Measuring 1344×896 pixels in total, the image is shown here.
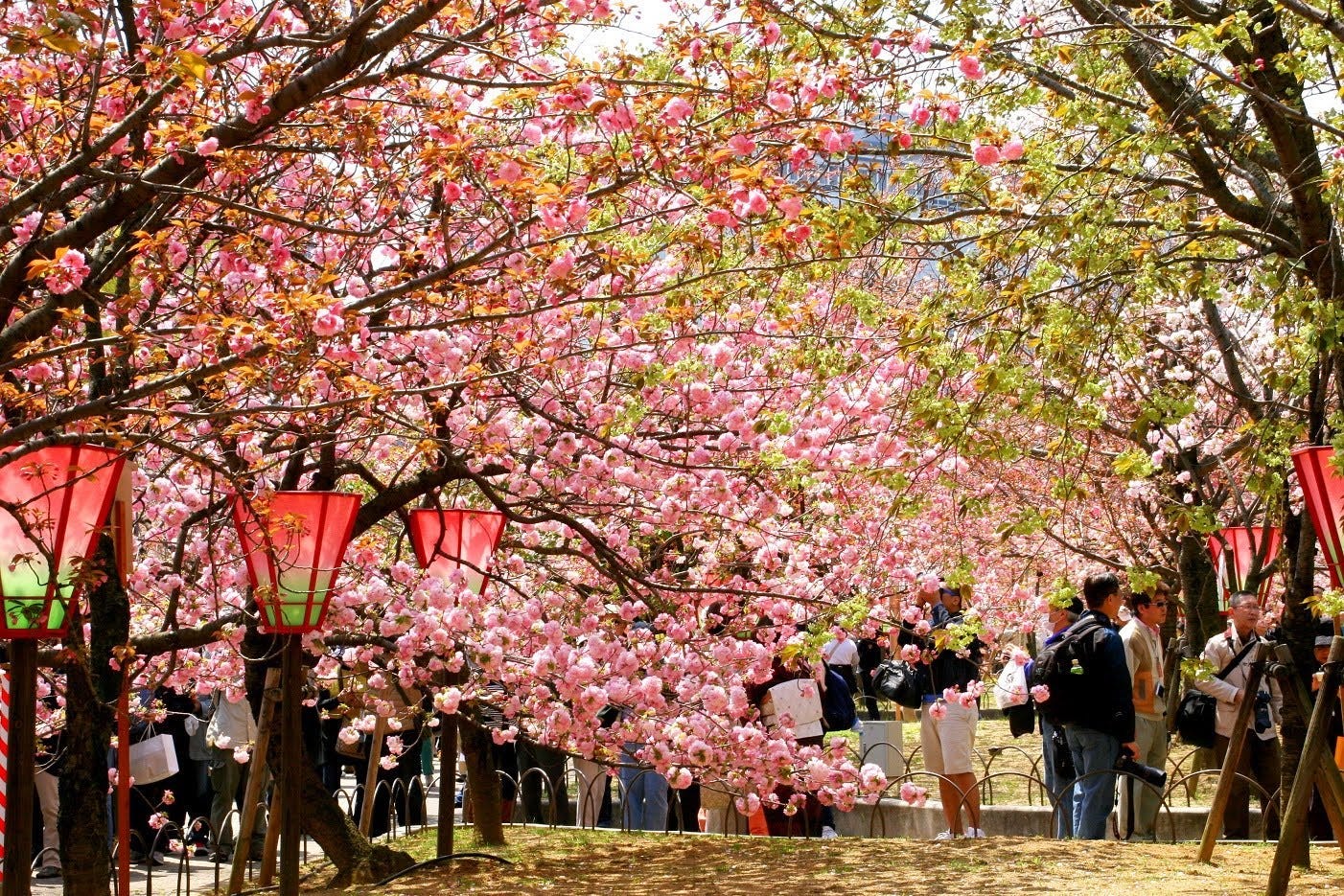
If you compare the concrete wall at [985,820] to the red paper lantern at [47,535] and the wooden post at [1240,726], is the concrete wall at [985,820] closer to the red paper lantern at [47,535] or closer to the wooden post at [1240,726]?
the wooden post at [1240,726]

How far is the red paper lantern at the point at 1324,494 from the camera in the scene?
6145 mm

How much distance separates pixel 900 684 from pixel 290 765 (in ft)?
17.6

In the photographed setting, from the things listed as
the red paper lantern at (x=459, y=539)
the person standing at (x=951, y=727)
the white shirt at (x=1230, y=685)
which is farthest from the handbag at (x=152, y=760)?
the white shirt at (x=1230, y=685)

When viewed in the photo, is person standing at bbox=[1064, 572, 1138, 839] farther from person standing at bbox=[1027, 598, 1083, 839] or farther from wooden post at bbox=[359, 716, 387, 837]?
wooden post at bbox=[359, 716, 387, 837]

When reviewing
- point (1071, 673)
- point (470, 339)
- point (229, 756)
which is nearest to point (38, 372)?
point (470, 339)

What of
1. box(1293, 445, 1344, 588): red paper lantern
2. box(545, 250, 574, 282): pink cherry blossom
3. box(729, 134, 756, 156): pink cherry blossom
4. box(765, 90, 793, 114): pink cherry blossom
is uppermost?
box(765, 90, 793, 114): pink cherry blossom

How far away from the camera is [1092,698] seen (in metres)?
9.02

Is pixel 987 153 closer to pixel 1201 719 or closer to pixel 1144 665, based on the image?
pixel 1144 665

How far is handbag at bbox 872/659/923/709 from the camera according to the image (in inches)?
409

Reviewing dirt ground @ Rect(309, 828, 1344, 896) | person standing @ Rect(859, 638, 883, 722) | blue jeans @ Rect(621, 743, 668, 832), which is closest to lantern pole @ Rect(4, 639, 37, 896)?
dirt ground @ Rect(309, 828, 1344, 896)

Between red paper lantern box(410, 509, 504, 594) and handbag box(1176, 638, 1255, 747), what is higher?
red paper lantern box(410, 509, 504, 594)

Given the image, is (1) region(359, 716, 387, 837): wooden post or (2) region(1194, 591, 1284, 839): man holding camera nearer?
(2) region(1194, 591, 1284, 839): man holding camera

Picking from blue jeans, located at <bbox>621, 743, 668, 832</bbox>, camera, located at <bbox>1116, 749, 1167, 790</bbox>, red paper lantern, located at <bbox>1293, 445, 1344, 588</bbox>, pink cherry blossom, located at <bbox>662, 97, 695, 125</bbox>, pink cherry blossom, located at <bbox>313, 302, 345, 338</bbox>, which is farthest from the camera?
blue jeans, located at <bbox>621, 743, 668, 832</bbox>

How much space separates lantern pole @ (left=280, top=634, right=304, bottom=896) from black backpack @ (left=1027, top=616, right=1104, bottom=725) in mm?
4762
